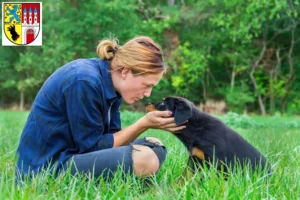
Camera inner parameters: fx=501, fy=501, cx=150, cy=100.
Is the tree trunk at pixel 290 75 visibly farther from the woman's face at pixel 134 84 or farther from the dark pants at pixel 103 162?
the dark pants at pixel 103 162

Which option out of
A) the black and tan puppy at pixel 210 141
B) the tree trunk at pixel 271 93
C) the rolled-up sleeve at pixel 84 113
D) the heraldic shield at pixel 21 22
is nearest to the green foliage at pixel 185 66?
the tree trunk at pixel 271 93

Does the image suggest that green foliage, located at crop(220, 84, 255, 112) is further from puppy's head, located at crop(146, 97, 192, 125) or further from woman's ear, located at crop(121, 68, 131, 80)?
woman's ear, located at crop(121, 68, 131, 80)

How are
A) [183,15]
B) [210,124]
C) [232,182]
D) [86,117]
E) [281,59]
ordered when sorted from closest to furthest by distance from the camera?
[232,182]
[86,117]
[210,124]
[183,15]
[281,59]

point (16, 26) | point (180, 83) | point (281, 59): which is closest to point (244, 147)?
point (16, 26)

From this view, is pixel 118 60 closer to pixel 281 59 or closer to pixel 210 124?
pixel 210 124

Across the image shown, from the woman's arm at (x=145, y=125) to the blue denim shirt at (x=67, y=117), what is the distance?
184mm

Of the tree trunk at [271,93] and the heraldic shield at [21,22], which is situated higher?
the heraldic shield at [21,22]

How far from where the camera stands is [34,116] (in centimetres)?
370

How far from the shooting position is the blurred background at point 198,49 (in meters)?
20.4

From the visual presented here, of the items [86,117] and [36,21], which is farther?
[36,21]

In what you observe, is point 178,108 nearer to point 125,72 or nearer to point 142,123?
point 142,123

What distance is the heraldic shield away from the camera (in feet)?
21.7

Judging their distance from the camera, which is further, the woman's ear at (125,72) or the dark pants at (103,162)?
the woman's ear at (125,72)

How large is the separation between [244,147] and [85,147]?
1.26 meters
